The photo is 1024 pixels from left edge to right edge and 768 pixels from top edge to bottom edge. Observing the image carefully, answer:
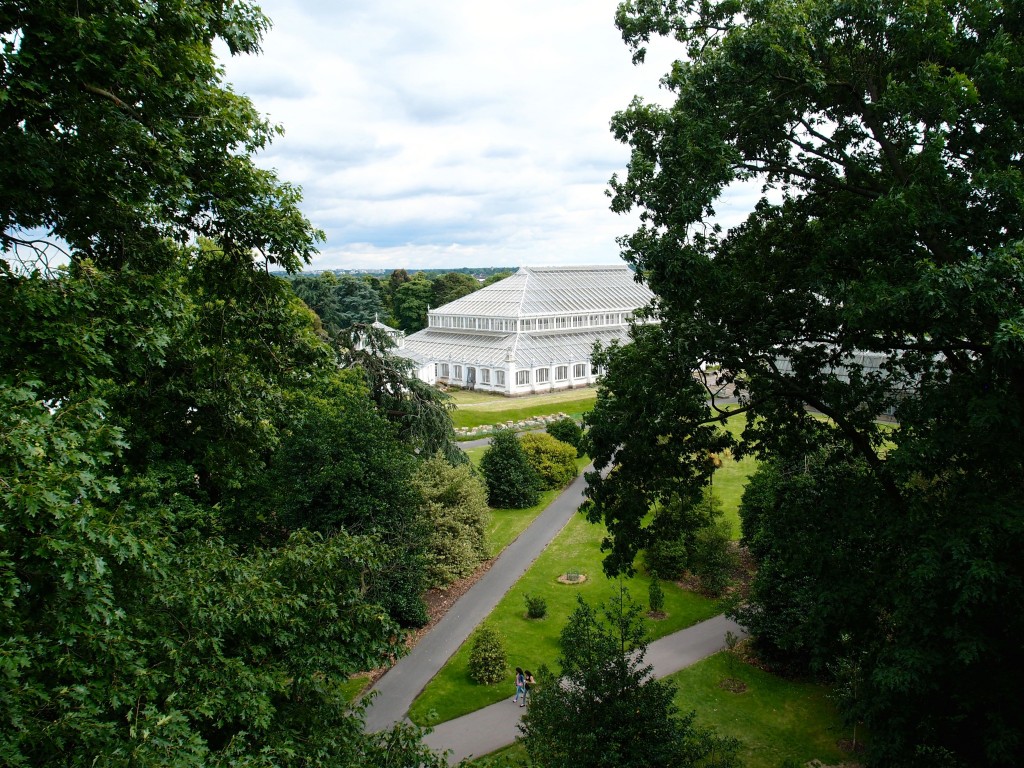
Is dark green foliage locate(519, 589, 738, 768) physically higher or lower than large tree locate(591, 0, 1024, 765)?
lower

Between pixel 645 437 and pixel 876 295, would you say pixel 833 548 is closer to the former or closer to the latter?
pixel 645 437

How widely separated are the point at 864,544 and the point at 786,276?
447cm

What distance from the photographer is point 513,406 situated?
5081 cm

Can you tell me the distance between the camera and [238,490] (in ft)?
52.3

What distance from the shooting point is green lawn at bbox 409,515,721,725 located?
16781mm

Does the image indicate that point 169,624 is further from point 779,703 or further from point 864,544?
point 779,703

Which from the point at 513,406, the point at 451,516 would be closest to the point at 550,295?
the point at 513,406

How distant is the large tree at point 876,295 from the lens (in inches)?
320

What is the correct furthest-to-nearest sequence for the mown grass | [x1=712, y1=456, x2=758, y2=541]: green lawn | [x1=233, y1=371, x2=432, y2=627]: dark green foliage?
[x1=712, y1=456, x2=758, y2=541]: green lawn, [x1=233, y1=371, x2=432, y2=627]: dark green foliage, the mown grass

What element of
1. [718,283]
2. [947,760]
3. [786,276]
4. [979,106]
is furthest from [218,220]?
[947,760]

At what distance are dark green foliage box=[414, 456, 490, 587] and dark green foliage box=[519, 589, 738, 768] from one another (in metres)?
10.5

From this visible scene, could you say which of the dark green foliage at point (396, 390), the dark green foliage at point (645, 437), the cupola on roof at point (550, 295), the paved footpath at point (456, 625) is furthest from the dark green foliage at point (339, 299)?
the dark green foliage at point (645, 437)

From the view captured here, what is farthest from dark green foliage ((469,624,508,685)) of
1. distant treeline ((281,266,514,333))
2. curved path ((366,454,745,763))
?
distant treeline ((281,266,514,333))

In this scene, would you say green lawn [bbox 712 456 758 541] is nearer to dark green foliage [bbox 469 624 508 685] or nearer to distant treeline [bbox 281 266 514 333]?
dark green foliage [bbox 469 624 508 685]
